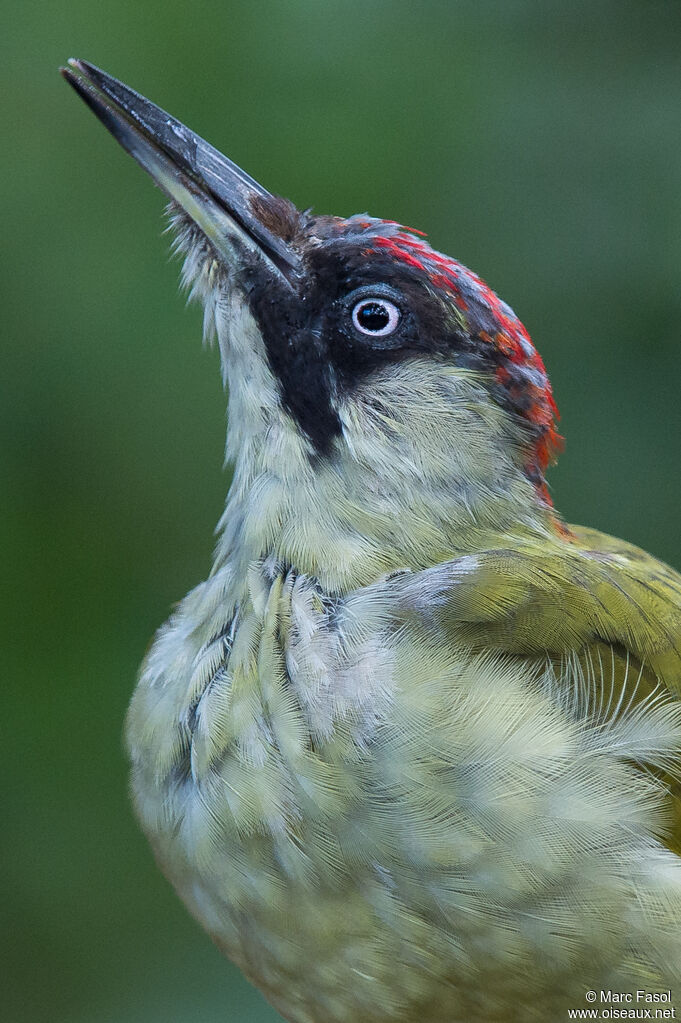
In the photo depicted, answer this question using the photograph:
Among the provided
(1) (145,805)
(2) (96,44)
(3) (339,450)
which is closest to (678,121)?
(2) (96,44)

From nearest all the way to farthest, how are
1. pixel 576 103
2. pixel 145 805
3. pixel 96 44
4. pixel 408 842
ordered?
pixel 408 842
pixel 145 805
pixel 96 44
pixel 576 103

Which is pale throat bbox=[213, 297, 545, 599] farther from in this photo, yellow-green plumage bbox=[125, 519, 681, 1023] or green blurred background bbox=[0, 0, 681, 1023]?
green blurred background bbox=[0, 0, 681, 1023]

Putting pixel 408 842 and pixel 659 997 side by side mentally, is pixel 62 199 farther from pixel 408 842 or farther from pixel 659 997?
pixel 659 997

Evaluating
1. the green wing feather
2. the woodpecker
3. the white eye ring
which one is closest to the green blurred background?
the woodpecker

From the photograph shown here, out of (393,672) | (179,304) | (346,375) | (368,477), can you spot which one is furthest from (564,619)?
(179,304)

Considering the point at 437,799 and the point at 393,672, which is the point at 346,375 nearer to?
→ the point at 393,672

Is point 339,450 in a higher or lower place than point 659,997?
higher

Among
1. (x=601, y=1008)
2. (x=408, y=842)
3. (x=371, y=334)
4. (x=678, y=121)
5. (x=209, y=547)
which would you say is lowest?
(x=601, y=1008)

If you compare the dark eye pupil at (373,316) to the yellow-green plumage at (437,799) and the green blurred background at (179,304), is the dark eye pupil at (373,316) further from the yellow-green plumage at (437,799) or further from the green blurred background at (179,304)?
the green blurred background at (179,304)

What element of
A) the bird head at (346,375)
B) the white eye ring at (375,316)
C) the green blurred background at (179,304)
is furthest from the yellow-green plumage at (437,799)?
the green blurred background at (179,304)
